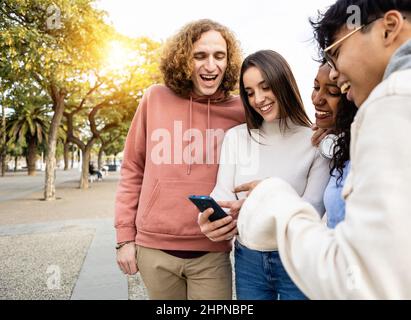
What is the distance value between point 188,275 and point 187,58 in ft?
3.95

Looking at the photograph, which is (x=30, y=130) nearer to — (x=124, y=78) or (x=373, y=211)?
(x=124, y=78)

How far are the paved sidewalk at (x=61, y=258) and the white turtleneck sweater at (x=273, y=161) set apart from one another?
2434 mm

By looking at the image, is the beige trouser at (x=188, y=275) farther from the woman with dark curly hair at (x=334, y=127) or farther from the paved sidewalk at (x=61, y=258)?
the paved sidewalk at (x=61, y=258)

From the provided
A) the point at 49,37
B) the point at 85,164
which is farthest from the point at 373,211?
the point at 85,164

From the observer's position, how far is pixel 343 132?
1.52m

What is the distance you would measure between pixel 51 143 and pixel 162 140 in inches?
459

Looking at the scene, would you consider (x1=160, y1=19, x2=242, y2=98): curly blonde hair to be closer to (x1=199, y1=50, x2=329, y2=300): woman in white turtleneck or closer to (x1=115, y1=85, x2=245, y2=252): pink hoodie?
(x1=115, y1=85, x2=245, y2=252): pink hoodie

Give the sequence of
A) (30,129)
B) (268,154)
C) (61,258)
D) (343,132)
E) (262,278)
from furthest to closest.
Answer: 1. (30,129)
2. (61,258)
3. (268,154)
4. (262,278)
5. (343,132)

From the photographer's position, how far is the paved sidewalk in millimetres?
3799

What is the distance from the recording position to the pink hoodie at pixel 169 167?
1.85 meters

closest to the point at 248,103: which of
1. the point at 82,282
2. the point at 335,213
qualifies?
the point at 335,213

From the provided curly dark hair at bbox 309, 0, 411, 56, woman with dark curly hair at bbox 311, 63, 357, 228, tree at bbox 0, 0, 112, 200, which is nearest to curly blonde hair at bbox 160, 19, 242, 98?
woman with dark curly hair at bbox 311, 63, 357, 228
